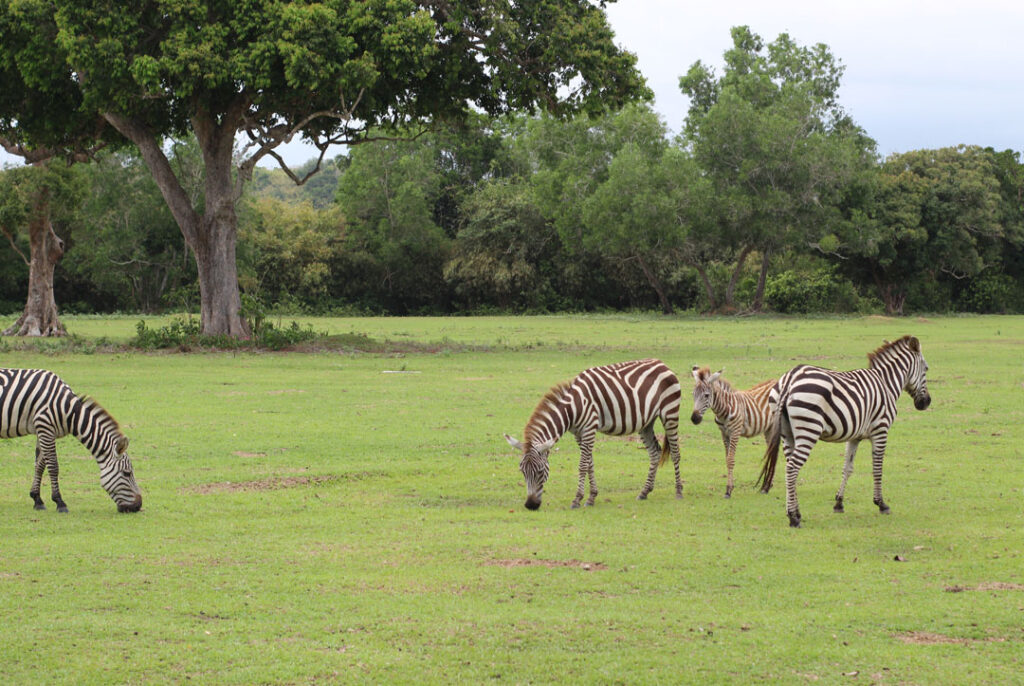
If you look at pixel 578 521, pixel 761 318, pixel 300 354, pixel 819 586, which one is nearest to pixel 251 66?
pixel 300 354

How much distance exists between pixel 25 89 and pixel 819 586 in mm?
31196

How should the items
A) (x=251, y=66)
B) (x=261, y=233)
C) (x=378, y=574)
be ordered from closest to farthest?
(x=378, y=574), (x=251, y=66), (x=261, y=233)

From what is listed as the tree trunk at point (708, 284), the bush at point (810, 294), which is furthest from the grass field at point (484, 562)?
the bush at point (810, 294)

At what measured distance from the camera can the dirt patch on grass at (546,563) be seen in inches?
370

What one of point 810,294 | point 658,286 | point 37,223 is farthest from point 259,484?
point 810,294

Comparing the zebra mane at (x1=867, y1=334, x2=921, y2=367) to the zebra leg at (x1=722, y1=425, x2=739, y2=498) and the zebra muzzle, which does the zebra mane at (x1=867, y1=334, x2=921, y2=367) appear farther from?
the zebra muzzle

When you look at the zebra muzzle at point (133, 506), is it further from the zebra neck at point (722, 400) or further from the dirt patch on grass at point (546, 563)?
the zebra neck at point (722, 400)

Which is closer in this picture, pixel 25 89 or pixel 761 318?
pixel 25 89

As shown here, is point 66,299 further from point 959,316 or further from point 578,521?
point 578,521

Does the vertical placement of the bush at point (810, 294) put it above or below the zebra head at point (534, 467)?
above

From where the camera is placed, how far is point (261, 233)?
7175 centimetres

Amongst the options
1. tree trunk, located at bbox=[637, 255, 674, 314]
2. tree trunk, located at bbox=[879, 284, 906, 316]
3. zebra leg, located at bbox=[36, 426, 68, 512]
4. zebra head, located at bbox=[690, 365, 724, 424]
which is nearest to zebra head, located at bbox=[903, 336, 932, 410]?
zebra head, located at bbox=[690, 365, 724, 424]

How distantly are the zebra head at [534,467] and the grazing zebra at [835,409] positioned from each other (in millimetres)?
2496

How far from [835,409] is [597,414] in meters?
2.56
